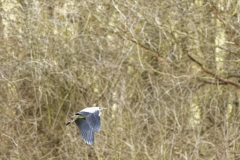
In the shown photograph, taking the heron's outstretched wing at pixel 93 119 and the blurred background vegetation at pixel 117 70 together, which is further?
the blurred background vegetation at pixel 117 70

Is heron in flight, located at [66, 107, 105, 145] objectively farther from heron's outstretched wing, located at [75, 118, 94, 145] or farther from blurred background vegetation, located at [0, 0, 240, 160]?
blurred background vegetation, located at [0, 0, 240, 160]

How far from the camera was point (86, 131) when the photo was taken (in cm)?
766

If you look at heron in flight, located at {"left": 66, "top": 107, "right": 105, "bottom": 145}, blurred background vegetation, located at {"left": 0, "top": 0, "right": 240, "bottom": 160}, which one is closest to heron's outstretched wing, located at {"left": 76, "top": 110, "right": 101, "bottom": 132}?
heron in flight, located at {"left": 66, "top": 107, "right": 105, "bottom": 145}

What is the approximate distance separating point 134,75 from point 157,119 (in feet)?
5.51

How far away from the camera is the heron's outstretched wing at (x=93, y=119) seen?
7562 mm

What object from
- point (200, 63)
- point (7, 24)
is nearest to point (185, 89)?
point (200, 63)

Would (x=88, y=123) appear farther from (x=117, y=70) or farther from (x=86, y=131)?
(x=117, y=70)

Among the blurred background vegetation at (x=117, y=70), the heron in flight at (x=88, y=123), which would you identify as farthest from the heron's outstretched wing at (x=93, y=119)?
the blurred background vegetation at (x=117, y=70)

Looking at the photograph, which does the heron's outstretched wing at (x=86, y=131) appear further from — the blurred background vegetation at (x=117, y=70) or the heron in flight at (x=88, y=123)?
the blurred background vegetation at (x=117, y=70)

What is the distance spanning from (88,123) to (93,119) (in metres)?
0.07

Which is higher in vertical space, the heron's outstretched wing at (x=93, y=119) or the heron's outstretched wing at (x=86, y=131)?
the heron's outstretched wing at (x=93, y=119)

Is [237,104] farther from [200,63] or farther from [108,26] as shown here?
[108,26]

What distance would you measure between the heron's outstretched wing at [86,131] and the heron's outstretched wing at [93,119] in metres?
0.05

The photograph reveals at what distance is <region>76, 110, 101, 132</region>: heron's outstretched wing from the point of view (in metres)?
7.56
